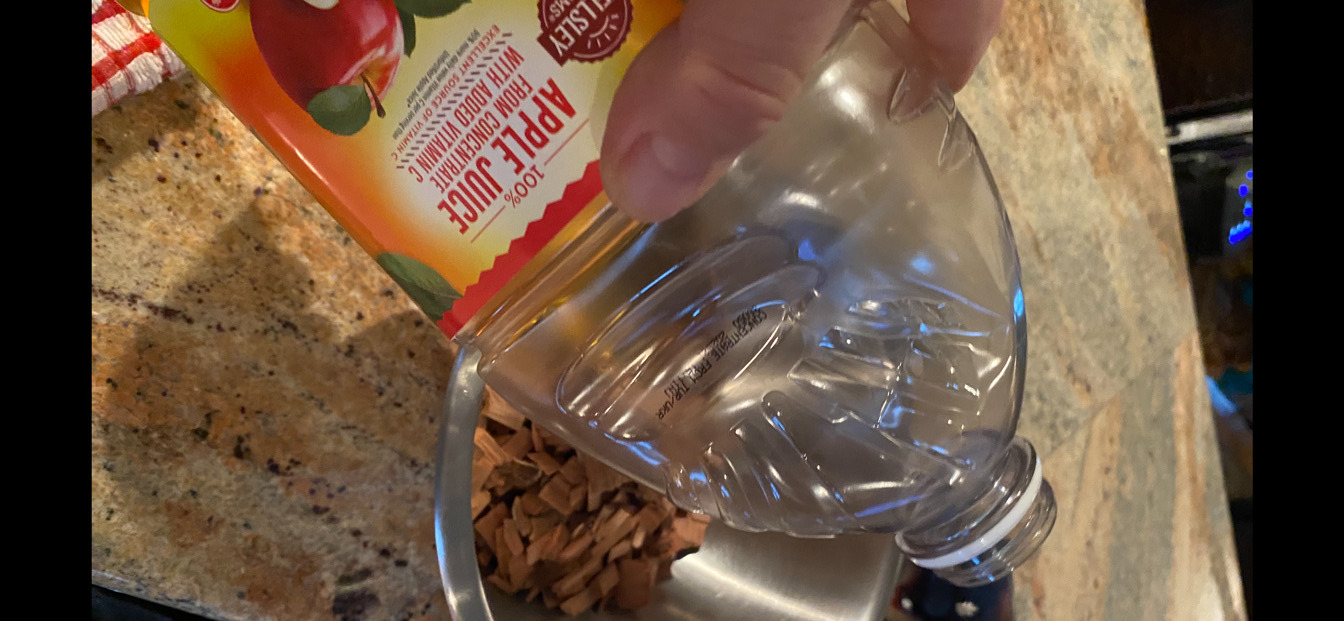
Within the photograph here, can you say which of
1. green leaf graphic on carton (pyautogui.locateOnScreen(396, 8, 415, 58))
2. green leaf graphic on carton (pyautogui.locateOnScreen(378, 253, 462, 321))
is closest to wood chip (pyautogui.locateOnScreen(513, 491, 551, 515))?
green leaf graphic on carton (pyautogui.locateOnScreen(378, 253, 462, 321))

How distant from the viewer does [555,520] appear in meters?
0.60

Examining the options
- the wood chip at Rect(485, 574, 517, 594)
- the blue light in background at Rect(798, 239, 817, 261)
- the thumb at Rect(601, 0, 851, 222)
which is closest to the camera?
the thumb at Rect(601, 0, 851, 222)

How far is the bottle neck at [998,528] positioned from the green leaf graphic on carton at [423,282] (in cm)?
33

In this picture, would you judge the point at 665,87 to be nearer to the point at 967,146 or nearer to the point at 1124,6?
the point at 967,146

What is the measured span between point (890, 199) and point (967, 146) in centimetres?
10

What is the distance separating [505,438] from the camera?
1.93 feet

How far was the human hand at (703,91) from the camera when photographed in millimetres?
289

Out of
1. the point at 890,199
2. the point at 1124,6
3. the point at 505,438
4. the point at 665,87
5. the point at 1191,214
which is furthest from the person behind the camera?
the point at 1191,214

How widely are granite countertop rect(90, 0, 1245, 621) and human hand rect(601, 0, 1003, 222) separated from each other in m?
0.31

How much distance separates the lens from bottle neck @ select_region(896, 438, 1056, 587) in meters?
0.44

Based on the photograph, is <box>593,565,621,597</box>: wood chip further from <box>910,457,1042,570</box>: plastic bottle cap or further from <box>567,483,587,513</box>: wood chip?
<box>910,457,1042,570</box>: plastic bottle cap

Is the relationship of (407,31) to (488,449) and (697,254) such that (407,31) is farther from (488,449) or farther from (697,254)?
(488,449)

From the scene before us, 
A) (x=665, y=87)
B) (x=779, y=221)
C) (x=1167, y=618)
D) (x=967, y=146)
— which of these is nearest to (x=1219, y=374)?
(x=1167, y=618)

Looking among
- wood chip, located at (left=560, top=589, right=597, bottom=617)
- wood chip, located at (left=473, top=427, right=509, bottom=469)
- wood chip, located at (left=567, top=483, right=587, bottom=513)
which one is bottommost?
wood chip, located at (left=560, top=589, right=597, bottom=617)
